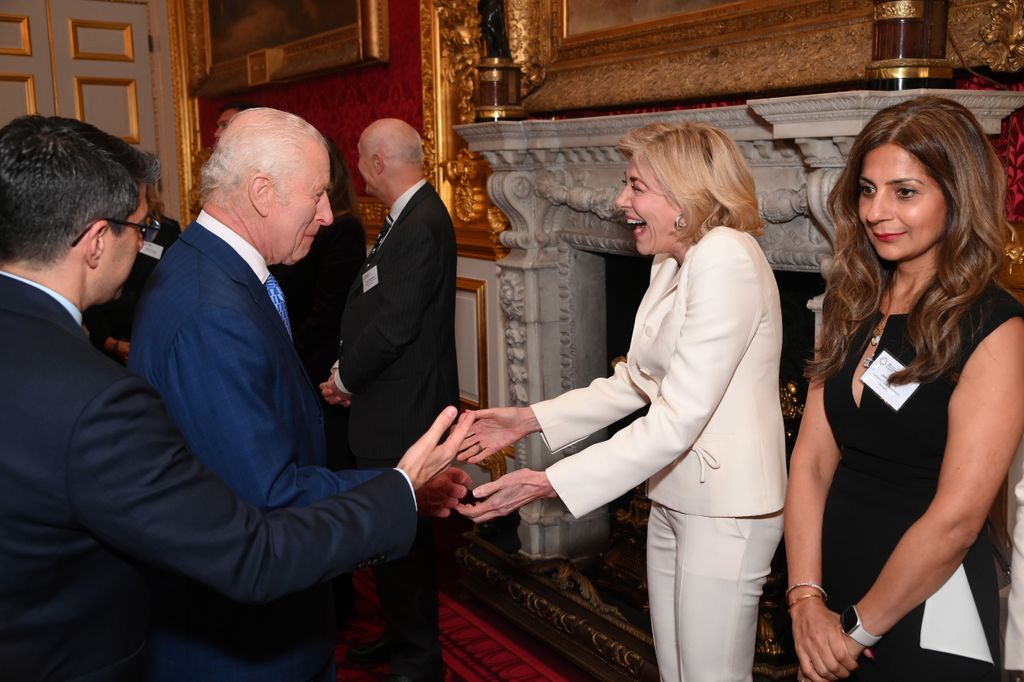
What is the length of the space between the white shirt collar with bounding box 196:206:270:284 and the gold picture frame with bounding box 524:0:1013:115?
6.63ft

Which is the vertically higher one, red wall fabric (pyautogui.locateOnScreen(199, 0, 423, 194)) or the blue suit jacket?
red wall fabric (pyautogui.locateOnScreen(199, 0, 423, 194))

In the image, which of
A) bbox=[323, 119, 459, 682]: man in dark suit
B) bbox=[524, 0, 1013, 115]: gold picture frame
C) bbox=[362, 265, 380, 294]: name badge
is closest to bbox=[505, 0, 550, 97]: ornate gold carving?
bbox=[524, 0, 1013, 115]: gold picture frame

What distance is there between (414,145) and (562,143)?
2.68ft

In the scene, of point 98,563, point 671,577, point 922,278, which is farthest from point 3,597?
point 922,278

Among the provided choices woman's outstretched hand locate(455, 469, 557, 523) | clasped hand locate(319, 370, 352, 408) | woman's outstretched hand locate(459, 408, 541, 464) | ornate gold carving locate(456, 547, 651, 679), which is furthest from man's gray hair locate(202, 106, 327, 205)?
ornate gold carving locate(456, 547, 651, 679)

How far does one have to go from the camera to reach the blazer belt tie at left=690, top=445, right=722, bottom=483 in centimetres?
227

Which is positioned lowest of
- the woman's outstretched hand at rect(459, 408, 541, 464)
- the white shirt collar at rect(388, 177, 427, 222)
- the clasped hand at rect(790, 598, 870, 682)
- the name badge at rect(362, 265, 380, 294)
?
the clasped hand at rect(790, 598, 870, 682)

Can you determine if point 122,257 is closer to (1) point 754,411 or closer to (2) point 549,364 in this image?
(1) point 754,411

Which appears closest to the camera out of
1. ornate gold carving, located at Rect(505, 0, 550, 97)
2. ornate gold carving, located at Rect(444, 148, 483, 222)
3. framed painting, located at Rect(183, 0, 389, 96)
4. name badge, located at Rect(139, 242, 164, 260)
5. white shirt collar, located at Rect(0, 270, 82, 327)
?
white shirt collar, located at Rect(0, 270, 82, 327)

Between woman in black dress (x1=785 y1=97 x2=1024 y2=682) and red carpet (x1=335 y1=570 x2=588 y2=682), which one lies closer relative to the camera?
woman in black dress (x1=785 y1=97 x2=1024 y2=682)

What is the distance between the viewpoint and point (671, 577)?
2.41 metres

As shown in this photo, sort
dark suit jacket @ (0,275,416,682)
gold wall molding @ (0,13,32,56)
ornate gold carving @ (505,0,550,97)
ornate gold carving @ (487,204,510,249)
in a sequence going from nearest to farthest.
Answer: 1. dark suit jacket @ (0,275,416,682)
2. ornate gold carving @ (505,0,550,97)
3. ornate gold carving @ (487,204,510,249)
4. gold wall molding @ (0,13,32,56)

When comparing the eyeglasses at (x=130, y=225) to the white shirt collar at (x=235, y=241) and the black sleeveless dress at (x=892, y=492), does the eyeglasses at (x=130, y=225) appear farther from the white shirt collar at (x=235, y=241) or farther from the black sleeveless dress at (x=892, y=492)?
the black sleeveless dress at (x=892, y=492)

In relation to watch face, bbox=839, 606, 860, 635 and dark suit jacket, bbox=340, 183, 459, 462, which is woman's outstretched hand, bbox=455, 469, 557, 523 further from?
dark suit jacket, bbox=340, 183, 459, 462
